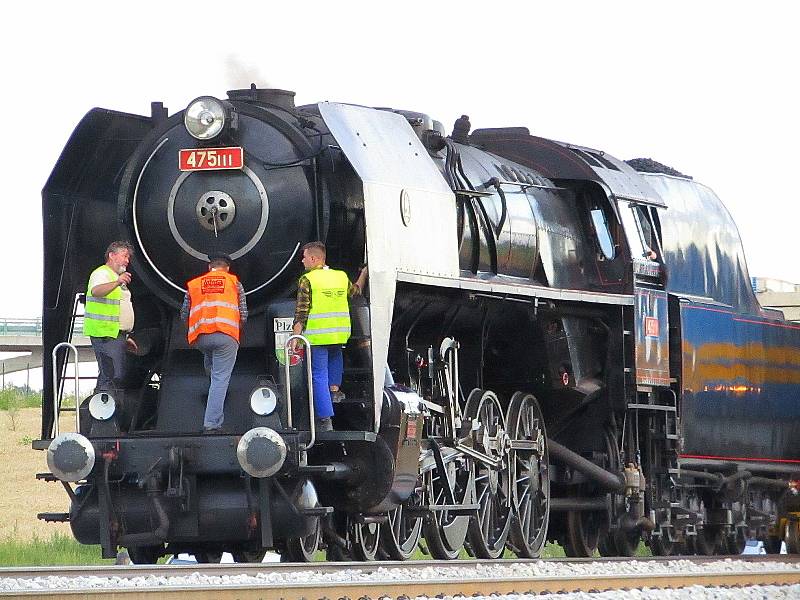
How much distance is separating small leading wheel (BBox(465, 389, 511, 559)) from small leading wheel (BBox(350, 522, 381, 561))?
110cm

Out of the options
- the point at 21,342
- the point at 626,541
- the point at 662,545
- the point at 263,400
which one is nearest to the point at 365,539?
the point at 263,400

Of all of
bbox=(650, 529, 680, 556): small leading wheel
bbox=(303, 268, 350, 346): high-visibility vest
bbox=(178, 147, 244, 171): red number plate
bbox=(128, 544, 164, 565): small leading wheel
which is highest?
bbox=(178, 147, 244, 171): red number plate

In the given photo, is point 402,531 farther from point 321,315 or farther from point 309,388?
point 321,315

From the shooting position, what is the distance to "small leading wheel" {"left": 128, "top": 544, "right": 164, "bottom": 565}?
39.0 feet

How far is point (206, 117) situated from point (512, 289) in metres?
2.85

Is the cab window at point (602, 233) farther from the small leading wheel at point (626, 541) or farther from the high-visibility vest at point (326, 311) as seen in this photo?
the high-visibility vest at point (326, 311)

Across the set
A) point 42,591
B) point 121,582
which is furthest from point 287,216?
point 42,591

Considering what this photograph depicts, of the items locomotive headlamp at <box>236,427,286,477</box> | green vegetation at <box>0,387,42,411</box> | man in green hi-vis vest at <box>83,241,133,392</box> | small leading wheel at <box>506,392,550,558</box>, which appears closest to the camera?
locomotive headlamp at <box>236,427,286,477</box>

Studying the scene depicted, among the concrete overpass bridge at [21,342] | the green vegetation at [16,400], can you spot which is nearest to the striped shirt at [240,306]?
the green vegetation at [16,400]

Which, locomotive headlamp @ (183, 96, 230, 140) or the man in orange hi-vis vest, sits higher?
locomotive headlamp @ (183, 96, 230, 140)

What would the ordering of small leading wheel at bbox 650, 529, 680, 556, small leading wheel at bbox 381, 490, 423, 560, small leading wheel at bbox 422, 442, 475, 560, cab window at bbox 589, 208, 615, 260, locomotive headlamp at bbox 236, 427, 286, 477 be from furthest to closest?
A: small leading wheel at bbox 650, 529, 680, 556, cab window at bbox 589, 208, 615, 260, small leading wheel at bbox 422, 442, 475, 560, small leading wheel at bbox 381, 490, 423, 560, locomotive headlamp at bbox 236, 427, 286, 477

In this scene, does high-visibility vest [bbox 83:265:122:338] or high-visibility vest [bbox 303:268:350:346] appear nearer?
high-visibility vest [bbox 303:268:350:346]

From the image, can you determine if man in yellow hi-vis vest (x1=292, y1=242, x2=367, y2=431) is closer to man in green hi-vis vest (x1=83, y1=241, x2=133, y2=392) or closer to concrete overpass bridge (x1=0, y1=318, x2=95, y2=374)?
man in green hi-vis vest (x1=83, y1=241, x2=133, y2=392)

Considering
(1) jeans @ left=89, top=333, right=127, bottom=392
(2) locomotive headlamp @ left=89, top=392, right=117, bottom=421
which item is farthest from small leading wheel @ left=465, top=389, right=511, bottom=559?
(2) locomotive headlamp @ left=89, top=392, right=117, bottom=421
